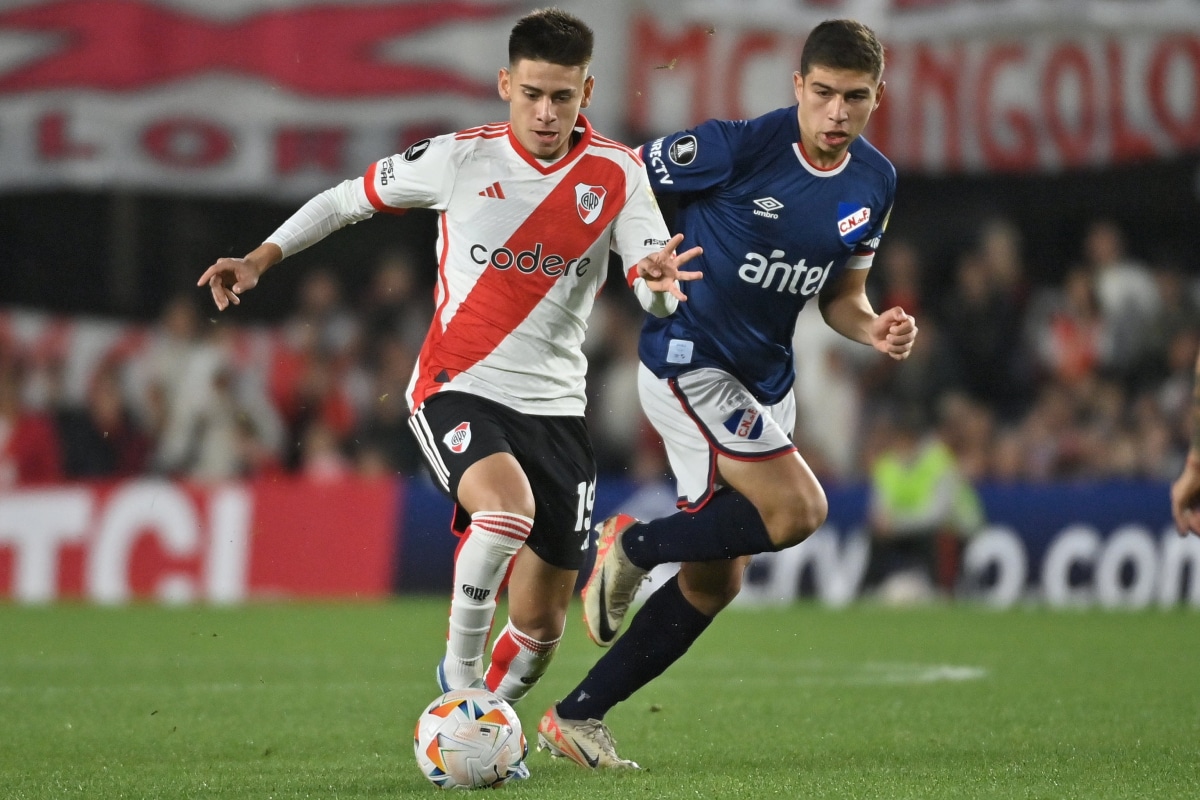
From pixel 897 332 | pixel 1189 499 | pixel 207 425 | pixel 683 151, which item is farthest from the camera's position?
pixel 207 425

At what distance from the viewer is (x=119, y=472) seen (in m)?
14.1

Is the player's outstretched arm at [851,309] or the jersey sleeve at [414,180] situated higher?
the jersey sleeve at [414,180]

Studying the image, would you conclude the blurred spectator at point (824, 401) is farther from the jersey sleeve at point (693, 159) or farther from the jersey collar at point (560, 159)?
the jersey collar at point (560, 159)

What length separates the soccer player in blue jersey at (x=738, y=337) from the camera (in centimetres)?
601

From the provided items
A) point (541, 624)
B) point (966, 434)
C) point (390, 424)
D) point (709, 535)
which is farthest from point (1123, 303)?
point (541, 624)

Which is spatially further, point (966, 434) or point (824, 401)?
point (824, 401)

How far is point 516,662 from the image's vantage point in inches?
241

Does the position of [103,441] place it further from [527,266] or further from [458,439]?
[458,439]

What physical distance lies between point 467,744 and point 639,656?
1015 millimetres

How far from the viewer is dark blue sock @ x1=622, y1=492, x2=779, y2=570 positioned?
5953 millimetres

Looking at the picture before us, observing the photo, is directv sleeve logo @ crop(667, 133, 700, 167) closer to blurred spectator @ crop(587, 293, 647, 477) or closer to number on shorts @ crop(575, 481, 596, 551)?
number on shorts @ crop(575, 481, 596, 551)

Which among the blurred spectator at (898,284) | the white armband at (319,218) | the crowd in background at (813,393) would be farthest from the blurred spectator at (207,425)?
the white armband at (319,218)

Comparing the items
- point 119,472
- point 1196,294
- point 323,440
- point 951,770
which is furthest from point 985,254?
point 951,770

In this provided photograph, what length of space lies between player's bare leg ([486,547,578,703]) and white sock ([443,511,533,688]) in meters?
0.52
